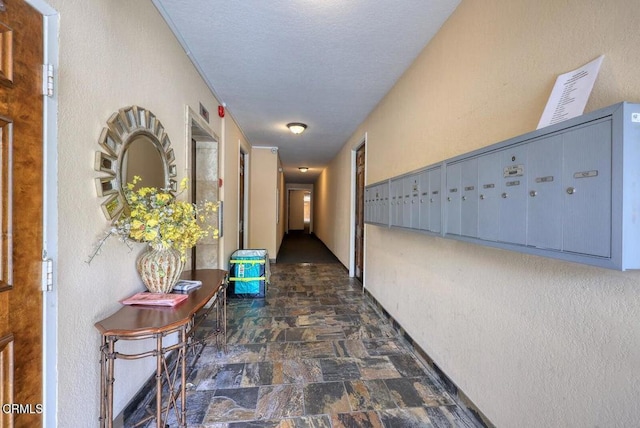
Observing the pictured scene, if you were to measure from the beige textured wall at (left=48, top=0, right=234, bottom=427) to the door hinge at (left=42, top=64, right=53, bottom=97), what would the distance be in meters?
0.07

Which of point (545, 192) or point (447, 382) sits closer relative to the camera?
point (545, 192)

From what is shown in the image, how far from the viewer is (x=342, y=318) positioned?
3.21m

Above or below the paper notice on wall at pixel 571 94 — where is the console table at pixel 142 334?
below

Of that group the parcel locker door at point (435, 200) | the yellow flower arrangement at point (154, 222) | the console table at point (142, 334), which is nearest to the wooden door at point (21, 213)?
the console table at point (142, 334)

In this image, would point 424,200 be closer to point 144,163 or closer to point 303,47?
point 303,47

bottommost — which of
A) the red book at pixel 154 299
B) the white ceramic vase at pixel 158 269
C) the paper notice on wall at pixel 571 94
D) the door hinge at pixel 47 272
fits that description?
the red book at pixel 154 299

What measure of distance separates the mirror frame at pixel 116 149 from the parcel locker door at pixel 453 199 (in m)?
1.93

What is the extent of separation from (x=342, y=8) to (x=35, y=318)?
238cm

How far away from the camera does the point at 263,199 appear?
6.17 m

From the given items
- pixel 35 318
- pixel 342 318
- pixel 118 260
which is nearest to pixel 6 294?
pixel 35 318

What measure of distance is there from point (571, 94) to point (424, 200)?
1032mm

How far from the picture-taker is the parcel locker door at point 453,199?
63.1 inches

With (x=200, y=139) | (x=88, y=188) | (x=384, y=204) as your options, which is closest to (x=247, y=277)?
(x=200, y=139)

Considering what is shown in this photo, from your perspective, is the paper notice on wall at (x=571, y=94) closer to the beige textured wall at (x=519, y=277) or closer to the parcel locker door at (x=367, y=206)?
the beige textured wall at (x=519, y=277)
